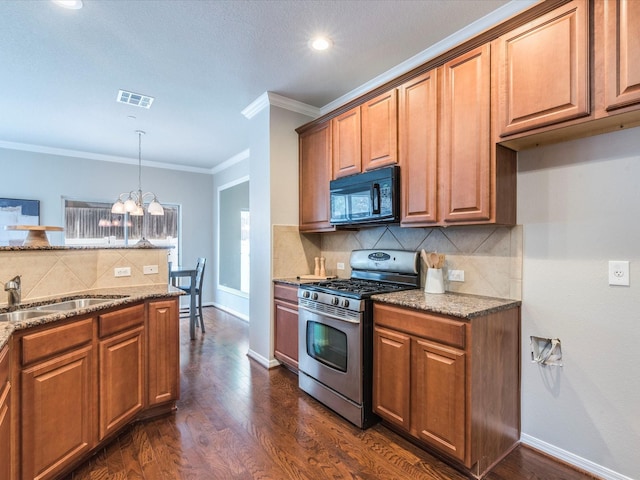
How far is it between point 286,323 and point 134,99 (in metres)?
2.81

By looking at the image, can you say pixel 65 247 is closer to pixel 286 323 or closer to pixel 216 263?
pixel 286 323

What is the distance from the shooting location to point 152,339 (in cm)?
236

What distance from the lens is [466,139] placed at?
2.08 meters

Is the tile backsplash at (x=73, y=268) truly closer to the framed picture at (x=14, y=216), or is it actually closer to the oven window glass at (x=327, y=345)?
the oven window glass at (x=327, y=345)

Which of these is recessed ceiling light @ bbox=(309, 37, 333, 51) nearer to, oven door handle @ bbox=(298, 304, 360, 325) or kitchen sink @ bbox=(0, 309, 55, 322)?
oven door handle @ bbox=(298, 304, 360, 325)

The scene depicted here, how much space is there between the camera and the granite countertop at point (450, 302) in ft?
5.93

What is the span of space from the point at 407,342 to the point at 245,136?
12.3 ft

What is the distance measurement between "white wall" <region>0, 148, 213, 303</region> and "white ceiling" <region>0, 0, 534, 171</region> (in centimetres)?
104

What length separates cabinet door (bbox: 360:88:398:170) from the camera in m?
2.54

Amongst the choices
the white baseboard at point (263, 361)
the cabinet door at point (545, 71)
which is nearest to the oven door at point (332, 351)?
the white baseboard at point (263, 361)

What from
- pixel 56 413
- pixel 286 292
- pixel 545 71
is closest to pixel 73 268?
pixel 56 413

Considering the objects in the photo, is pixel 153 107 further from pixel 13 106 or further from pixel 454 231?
pixel 454 231

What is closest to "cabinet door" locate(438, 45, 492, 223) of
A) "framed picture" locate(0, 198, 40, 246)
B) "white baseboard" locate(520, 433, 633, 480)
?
"white baseboard" locate(520, 433, 633, 480)

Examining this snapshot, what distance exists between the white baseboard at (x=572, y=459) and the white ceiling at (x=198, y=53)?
106 inches
